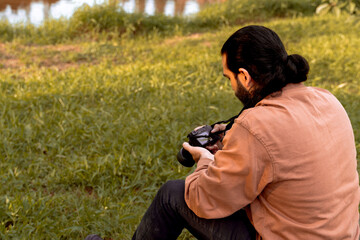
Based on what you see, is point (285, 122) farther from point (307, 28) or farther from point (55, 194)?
point (307, 28)

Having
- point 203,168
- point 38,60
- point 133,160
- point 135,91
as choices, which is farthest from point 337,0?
point 38,60

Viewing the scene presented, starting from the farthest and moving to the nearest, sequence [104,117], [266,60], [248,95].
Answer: [104,117], [248,95], [266,60]

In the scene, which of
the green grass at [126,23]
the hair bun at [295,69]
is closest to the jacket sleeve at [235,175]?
the hair bun at [295,69]

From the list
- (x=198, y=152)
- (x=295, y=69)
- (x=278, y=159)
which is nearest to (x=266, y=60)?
(x=295, y=69)

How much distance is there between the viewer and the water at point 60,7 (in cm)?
729

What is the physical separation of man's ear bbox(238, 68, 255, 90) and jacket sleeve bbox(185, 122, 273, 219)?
20cm

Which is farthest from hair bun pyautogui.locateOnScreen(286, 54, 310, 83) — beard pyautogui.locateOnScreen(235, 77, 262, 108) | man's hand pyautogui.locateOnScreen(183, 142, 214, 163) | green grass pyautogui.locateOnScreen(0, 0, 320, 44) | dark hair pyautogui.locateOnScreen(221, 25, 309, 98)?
green grass pyautogui.locateOnScreen(0, 0, 320, 44)

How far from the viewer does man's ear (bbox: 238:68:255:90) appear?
4.72 feet

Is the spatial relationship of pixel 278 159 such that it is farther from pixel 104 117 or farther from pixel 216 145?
pixel 104 117

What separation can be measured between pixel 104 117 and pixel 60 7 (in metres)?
5.47

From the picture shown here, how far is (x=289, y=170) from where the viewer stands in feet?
4.24

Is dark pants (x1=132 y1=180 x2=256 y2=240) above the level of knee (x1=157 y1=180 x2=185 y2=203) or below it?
below

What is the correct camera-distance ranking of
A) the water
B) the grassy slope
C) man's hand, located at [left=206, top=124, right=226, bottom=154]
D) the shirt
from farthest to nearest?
the water, the grassy slope, man's hand, located at [left=206, top=124, right=226, bottom=154], the shirt

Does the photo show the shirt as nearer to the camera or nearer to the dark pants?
the dark pants
